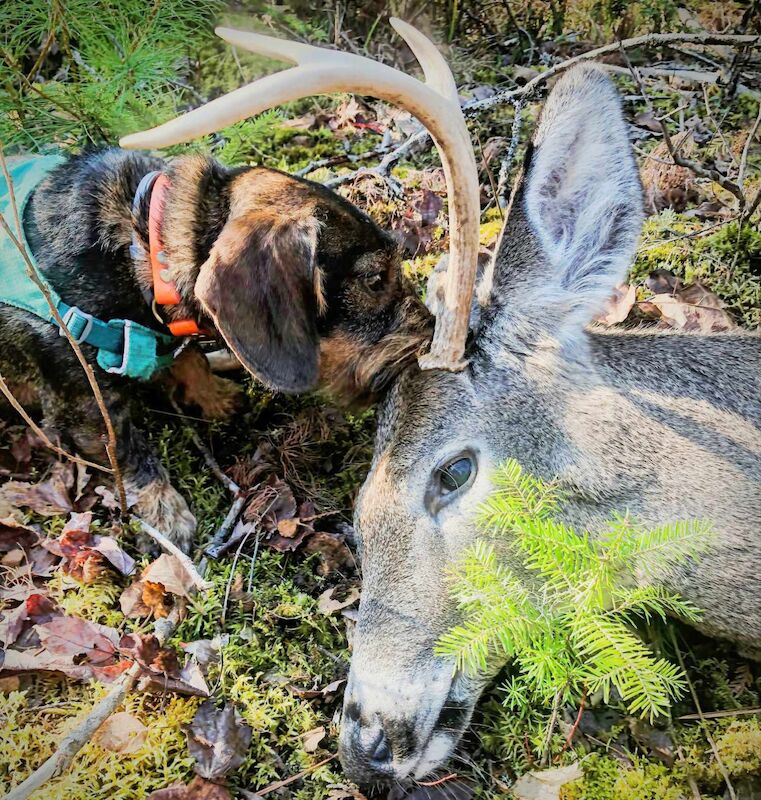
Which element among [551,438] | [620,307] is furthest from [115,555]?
[620,307]

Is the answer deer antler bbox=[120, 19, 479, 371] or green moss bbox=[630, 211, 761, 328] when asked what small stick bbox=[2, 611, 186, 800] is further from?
green moss bbox=[630, 211, 761, 328]

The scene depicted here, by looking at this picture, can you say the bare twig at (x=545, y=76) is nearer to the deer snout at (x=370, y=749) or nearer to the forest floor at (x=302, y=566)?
the forest floor at (x=302, y=566)

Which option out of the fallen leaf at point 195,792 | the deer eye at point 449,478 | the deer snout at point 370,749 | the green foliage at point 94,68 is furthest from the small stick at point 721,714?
the green foliage at point 94,68

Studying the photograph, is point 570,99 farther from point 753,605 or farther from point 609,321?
point 753,605

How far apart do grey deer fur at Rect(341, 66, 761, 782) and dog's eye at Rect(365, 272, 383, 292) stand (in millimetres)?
472

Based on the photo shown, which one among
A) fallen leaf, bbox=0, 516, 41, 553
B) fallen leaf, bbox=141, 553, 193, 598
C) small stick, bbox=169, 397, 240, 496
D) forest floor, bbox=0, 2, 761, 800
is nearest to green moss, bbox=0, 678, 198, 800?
forest floor, bbox=0, 2, 761, 800

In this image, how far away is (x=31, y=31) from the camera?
4.38 metres

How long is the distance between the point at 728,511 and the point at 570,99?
1758 millimetres

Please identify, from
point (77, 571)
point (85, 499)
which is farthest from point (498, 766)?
point (85, 499)

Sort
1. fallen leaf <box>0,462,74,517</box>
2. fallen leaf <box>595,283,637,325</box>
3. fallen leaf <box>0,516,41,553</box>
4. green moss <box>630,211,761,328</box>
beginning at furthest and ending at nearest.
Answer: green moss <box>630,211,761,328</box>
fallen leaf <box>595,283,637,325</box>
fallen leaf <box>0,462,74,517</box>
fallen leaf <box>0,516,41,553</box>

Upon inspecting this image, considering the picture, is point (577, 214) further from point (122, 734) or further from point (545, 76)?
point (122, 734)

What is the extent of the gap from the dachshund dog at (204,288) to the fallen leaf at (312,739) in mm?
1242

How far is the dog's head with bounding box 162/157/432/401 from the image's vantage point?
3219 mm

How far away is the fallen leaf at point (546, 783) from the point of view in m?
2.98
